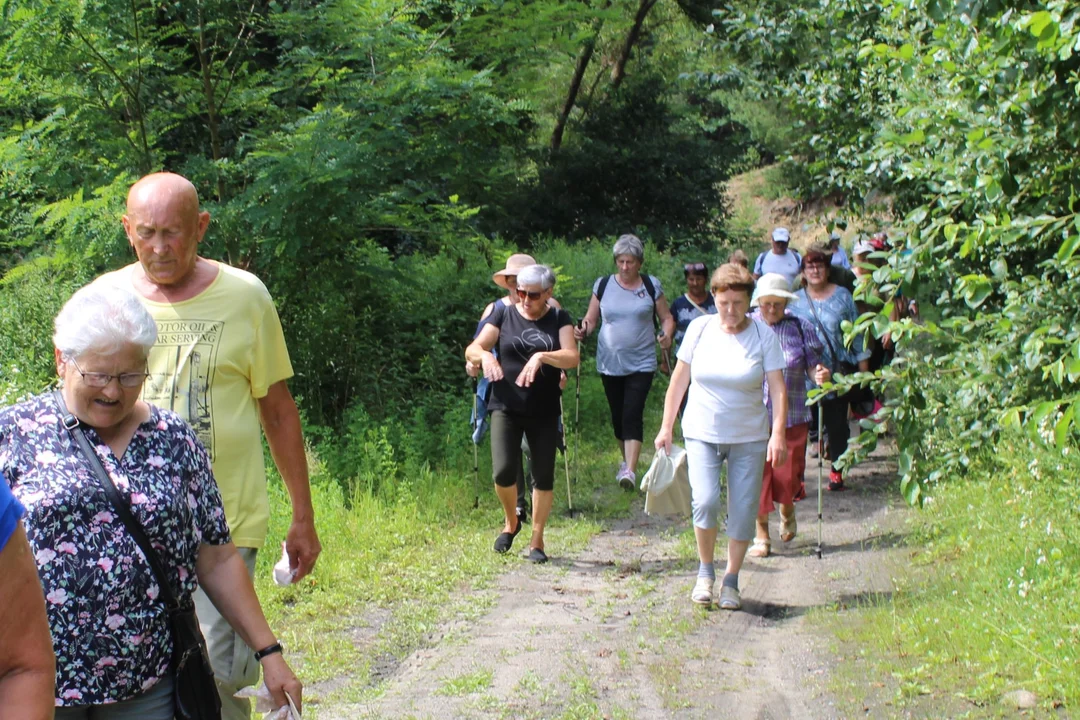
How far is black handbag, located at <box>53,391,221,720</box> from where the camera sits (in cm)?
299

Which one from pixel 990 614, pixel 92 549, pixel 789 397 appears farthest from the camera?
pixel 789 397

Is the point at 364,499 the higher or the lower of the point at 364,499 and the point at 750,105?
the lower

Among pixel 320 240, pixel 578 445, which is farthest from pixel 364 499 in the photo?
pixel 578 445

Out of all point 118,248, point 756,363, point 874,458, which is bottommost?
point 874,458

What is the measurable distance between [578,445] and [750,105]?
92.4 feet

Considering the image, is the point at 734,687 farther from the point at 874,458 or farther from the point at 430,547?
the point at 874,458

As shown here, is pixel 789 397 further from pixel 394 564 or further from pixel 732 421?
pixel 394 564

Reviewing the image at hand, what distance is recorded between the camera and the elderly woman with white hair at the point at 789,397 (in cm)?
844

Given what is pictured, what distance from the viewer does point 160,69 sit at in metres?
10.5

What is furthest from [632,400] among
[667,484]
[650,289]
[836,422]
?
[667,484]

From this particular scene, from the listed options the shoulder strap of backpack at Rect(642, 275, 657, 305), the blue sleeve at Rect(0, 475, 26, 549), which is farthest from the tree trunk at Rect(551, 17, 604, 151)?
Answer: the blue sleeve at Rect(0, 475, 26, 549)

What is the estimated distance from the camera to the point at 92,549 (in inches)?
115

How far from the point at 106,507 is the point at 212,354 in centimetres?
104

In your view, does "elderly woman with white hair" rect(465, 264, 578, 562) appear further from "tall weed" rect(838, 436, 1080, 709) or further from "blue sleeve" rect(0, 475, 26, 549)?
"blue sleeve" rect(0, 475, 26, 549)
